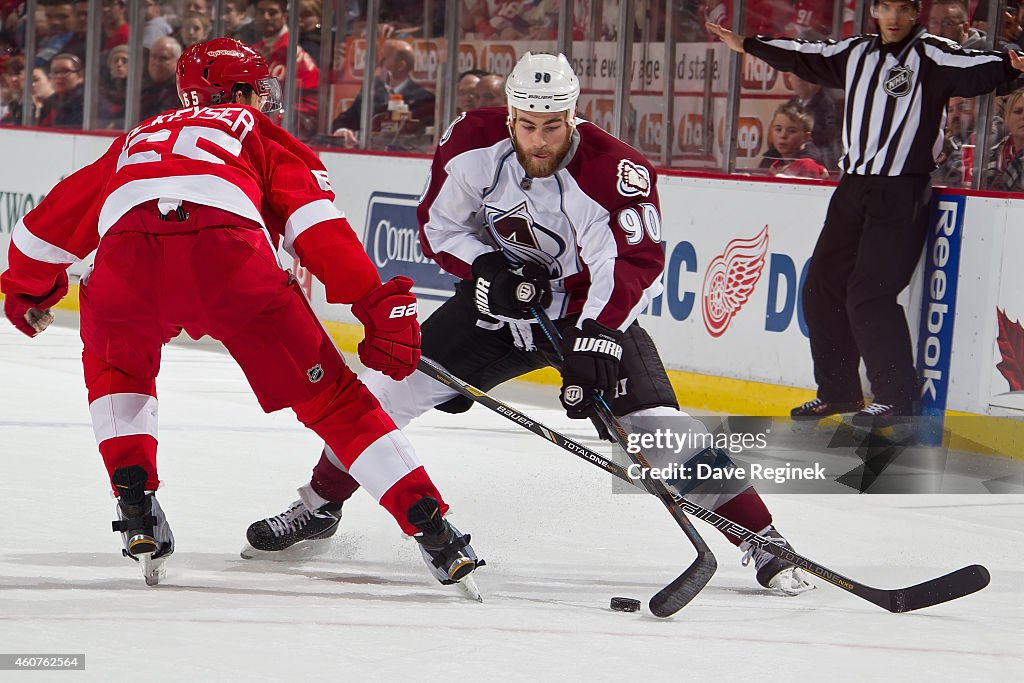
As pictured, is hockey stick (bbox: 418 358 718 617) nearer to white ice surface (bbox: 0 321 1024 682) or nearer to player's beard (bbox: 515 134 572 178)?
white ice surface (bbox: 0 321 1024 682)

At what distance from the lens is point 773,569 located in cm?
315

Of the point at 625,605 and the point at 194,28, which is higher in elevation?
the point at 194,28

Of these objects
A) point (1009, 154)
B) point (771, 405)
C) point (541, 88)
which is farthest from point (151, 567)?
point (1009, 154)

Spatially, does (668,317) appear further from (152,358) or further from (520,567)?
(152,358)

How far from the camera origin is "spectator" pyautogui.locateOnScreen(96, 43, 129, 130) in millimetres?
8609

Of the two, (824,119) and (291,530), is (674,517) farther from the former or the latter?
(824,119)

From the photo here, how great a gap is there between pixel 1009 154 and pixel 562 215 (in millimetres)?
2488

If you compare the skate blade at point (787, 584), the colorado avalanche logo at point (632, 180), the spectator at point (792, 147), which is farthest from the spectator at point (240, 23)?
the skate blade at point (787, 584)

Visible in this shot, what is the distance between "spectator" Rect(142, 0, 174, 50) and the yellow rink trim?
3323 mm

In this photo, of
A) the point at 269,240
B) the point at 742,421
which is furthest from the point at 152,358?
the point at 742,421

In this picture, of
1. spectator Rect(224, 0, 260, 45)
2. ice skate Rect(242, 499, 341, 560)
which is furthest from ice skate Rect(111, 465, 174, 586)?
spectator Rect(224, 0, 260, 45)

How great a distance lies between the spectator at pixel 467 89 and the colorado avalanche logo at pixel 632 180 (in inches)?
151

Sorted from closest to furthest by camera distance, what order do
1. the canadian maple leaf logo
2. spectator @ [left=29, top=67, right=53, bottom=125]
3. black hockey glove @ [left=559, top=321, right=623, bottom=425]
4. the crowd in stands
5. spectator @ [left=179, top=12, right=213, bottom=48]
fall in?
black hockey glove @ [left=559, top=321, right=623, bottom=425], the canadian maple leaf logo, the crowd in stands, spectator @ [left=179, top=12, right=213, bottom=48], spectator @ [left=29, top=67, right=53, bottom=125]

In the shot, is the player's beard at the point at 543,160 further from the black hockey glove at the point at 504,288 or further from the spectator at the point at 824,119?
the spectator at the point at 824,119
